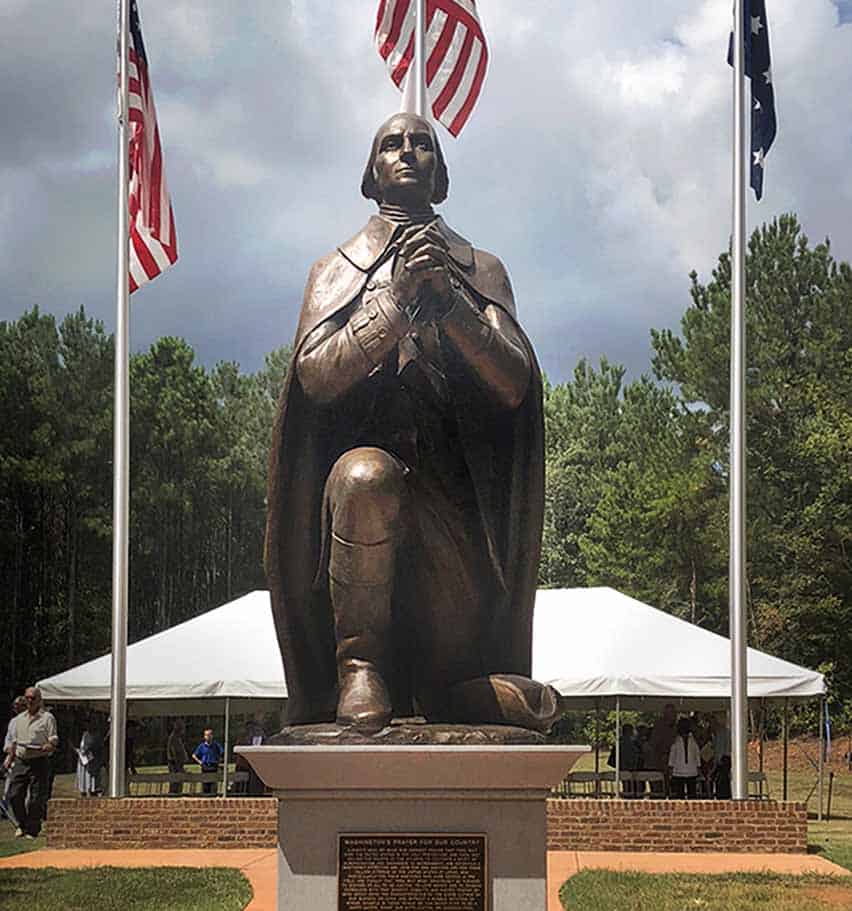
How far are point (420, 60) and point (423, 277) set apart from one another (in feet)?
29.6

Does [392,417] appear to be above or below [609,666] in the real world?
above

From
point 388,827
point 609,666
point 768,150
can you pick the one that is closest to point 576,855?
point 609,666

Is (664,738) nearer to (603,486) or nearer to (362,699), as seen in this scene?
(362,699)

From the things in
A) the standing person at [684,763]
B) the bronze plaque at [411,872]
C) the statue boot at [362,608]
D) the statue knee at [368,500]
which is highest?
the statue knee at [368,500]

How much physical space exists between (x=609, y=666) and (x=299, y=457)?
449 inches

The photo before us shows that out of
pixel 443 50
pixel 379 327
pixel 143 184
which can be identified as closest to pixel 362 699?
pixel 379 327

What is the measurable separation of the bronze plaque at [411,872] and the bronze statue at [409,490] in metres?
0.47

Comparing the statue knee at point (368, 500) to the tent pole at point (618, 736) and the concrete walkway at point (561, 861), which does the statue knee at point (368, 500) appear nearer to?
the concrete walkway at point (561, 861)

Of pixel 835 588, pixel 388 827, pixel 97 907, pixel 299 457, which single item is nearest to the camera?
pixel 388 827

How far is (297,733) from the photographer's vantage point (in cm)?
519

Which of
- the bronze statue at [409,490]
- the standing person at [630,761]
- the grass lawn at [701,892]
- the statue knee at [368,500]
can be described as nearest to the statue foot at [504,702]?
the bronze statue at [409,490]

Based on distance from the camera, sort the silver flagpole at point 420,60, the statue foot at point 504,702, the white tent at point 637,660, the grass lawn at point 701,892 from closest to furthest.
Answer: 1. the statue foot at point 504,702
2. the grass lawn at point 701,892
3. the silver flagpole at point 420,60
4. the white tent at point 637,660

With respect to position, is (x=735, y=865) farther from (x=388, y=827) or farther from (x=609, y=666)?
(x=388, y=827)

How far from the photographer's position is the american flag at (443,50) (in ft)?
46.4
